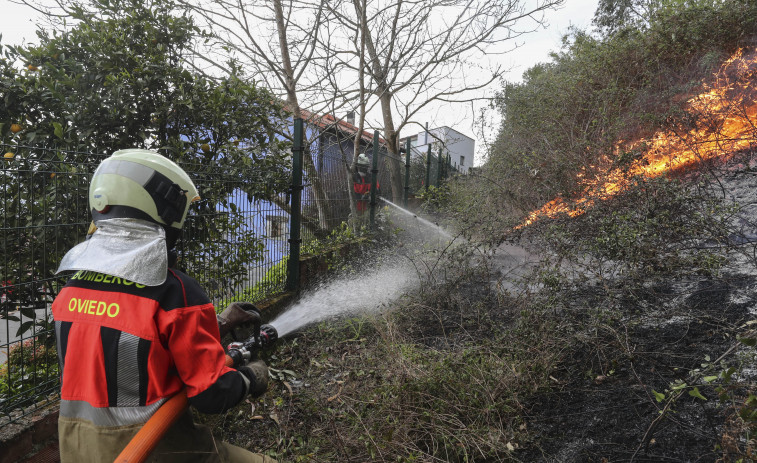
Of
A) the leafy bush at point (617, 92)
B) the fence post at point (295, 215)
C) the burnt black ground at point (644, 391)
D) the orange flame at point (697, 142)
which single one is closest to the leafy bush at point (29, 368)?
the fence post at point (295, 215)

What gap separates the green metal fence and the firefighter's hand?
5.08 feet

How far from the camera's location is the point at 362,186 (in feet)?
26.0

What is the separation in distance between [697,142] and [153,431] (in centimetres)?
792

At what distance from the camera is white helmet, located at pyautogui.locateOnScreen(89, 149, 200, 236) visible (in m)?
1.57

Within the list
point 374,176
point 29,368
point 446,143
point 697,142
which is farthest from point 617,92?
point 29,368

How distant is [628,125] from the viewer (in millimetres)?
7383

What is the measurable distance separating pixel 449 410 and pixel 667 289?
8.97 ft

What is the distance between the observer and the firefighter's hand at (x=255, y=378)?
68.9 inches

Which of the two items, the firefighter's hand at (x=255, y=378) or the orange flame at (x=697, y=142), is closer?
the firefighter's hand at (x=255, y=378)

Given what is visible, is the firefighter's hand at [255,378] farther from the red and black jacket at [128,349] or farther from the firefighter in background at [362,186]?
the firefighter in background at [362,186]

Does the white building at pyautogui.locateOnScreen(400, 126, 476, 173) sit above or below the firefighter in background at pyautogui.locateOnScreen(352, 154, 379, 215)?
above

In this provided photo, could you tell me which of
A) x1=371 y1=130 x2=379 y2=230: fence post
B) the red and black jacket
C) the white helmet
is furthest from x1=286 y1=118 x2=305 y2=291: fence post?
the red and black jacket

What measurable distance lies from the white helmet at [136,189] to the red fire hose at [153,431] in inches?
27.8

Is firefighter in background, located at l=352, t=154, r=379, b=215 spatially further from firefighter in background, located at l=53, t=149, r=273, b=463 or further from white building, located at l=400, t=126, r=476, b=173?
firefighter in background, located at l=53, t=149, r=273, b=463
